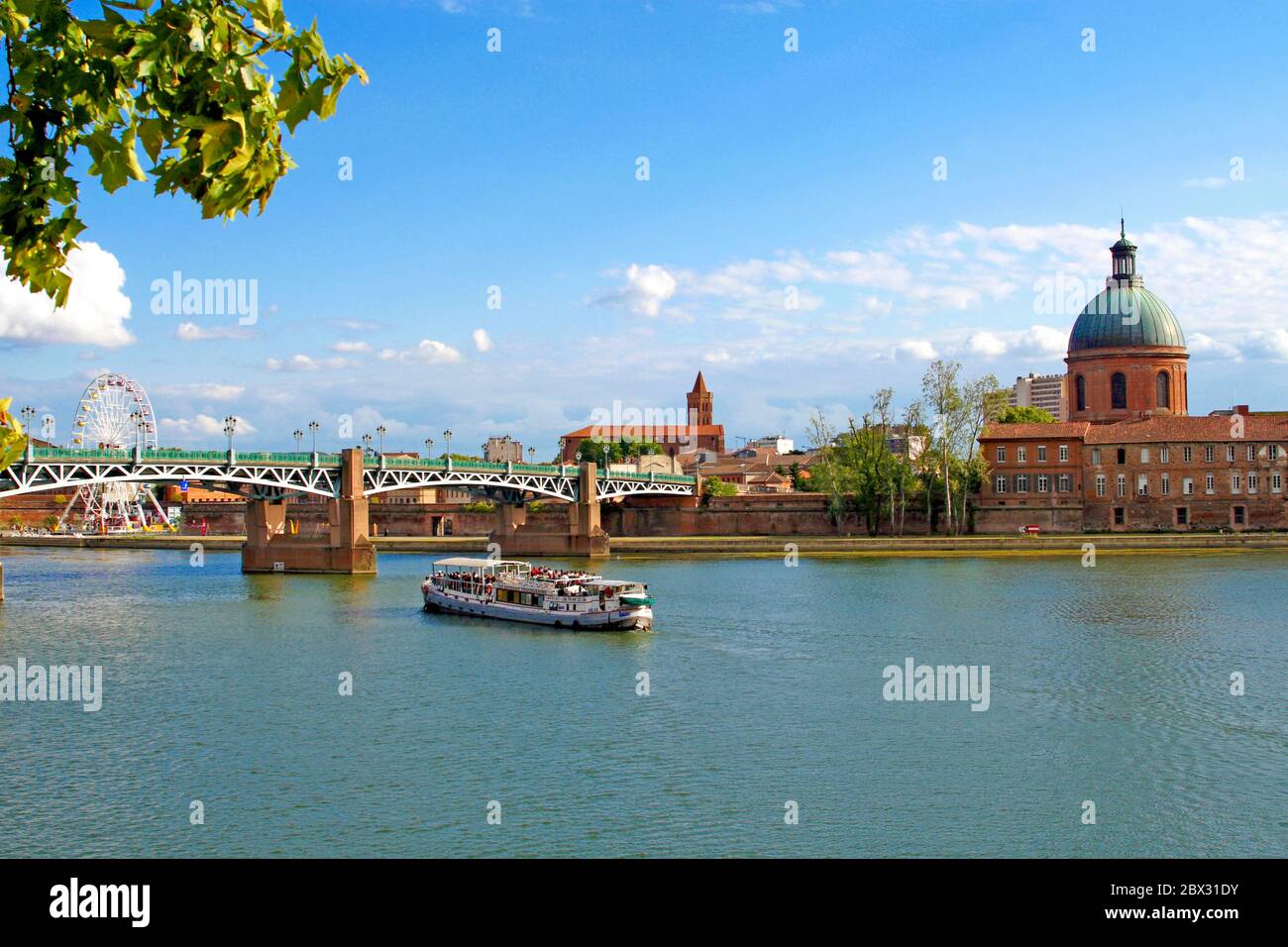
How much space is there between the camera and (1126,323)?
118 m

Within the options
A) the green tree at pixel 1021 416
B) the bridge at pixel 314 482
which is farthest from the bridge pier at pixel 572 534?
the green tree at pixel 1021 416

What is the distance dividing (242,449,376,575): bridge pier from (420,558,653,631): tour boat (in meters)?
23.0

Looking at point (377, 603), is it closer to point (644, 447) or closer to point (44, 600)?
point (44, 600)

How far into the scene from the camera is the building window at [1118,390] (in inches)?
4631

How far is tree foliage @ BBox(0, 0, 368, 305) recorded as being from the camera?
228 inches

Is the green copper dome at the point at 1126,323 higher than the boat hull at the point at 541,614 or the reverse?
higher

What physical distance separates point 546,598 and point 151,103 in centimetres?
5035

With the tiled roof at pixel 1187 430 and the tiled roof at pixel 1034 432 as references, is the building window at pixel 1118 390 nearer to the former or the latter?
the tiled roof at pixel 1034 432

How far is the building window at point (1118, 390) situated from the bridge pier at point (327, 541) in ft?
231

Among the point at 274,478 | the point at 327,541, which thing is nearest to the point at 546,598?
the point at 327,541

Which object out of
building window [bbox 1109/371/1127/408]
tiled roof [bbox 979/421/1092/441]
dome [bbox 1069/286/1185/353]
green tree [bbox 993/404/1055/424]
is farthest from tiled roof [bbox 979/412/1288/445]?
green tree [bbox 993/404/1055/424]

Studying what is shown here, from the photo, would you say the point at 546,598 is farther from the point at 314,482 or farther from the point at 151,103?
the point at 151,103

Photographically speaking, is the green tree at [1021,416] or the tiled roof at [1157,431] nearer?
the tiled roof at [1157,431]
